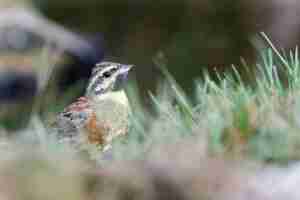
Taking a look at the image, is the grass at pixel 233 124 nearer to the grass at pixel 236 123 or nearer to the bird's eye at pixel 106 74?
the grass at pixel 236 123

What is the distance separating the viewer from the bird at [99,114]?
6.75 metres

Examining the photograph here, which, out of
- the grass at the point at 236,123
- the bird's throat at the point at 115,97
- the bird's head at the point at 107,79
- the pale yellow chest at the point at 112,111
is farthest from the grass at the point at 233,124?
the bird's head at the point at 107,79

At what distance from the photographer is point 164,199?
5.00 metres

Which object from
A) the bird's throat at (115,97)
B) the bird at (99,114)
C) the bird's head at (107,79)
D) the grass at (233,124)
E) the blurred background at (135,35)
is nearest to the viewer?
the grass at (233,124)

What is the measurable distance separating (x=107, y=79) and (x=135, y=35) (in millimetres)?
10158

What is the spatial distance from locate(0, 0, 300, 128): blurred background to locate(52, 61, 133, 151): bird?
6513mm

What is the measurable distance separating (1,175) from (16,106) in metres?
9.30

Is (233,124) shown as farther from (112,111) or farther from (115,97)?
(115,97)

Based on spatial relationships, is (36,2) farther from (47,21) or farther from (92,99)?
(92,99)

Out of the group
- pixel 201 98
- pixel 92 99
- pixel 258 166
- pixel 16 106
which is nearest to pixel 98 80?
pixel 92 99

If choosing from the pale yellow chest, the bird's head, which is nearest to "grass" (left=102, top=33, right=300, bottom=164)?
the pale yellow chest

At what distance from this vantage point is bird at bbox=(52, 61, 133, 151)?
22.2ft

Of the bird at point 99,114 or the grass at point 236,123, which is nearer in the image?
the grass at point 236,123

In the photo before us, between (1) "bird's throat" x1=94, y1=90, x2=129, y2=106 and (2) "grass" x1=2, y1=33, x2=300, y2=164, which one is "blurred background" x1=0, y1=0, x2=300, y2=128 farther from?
(2) "grass" x1=2, y1=33, x2=300, y2=164
